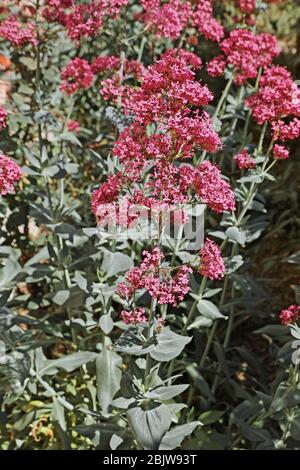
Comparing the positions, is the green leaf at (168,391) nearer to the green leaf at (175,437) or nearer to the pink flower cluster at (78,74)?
the green leaf at (175,437)

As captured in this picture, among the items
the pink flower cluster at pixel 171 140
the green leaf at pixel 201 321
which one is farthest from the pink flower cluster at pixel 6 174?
the green leaf at pixel 201 321

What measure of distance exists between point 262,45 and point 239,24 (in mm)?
295

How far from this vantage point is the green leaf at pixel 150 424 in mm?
1967

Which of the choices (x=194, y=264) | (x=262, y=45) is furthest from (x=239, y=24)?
(x=194, y=264)

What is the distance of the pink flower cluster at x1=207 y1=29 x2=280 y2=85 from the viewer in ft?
8.18

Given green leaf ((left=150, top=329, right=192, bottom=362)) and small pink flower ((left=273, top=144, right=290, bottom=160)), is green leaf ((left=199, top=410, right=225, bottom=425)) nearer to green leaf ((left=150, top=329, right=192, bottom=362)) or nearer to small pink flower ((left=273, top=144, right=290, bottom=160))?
green leaf ((left=150, top=329, right=192, bottom=362))

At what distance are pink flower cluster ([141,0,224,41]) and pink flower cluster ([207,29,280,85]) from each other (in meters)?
0.14

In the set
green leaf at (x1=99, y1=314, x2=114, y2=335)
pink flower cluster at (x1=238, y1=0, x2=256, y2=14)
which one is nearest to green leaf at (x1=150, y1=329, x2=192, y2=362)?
green leaf at (x1=99, y1=314, x2=114, y2=335)

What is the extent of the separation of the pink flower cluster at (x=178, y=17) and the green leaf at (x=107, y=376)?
1386mm

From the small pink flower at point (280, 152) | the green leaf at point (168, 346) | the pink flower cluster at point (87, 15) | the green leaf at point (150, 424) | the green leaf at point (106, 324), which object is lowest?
the green leaf at point (150, 424)

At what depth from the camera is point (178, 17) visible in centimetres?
248

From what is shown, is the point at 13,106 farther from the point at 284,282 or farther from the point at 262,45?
the point at 284,282

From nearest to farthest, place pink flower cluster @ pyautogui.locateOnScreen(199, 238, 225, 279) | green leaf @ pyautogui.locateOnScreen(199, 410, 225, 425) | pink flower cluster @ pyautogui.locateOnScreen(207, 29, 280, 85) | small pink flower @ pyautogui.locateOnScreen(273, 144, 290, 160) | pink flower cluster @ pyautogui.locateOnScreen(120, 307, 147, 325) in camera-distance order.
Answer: pink flower cluster @ pyautogui.locateOnScreen(199, 238, 225, 279) → pink flower cluster @ pyautogui.locateOnScreen(120, 307, 147, 325) → small pink flower @ pyautogui.locateOnScreen(273, 144, 290, 160) → pink flower cluster @ pyautogui.locateOnScreen(207, 29, 280, 85) → green leaf @ pyautogui.locateOnScreen(199, 410, 225, 425)
